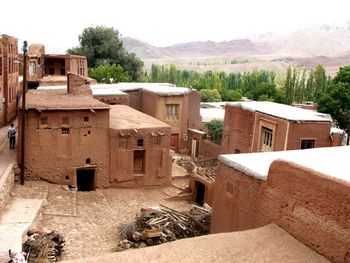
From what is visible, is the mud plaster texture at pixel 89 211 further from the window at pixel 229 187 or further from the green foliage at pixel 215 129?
the green foliage at pixel 215 129

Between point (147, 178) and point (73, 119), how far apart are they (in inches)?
213

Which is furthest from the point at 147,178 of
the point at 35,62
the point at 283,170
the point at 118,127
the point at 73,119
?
the point at 35,62

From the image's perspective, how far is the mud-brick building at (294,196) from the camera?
9.16 meters

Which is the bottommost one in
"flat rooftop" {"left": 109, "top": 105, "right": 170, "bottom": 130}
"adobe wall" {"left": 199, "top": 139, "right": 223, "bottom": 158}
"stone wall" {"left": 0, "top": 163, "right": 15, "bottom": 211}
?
"adobe wall" {"left": 199, "top": 139, "right": 223, "bottom": 158}

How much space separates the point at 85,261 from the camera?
8.60 m

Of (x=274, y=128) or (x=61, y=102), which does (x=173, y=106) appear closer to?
(x=274, y=128)

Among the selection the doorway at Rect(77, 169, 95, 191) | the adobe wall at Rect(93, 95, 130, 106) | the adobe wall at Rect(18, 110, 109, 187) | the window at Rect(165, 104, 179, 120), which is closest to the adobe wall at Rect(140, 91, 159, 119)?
the window at Rect(165, 104, 179, 120)

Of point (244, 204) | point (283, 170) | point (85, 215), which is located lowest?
point (85, 215)

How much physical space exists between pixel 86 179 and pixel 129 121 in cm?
420

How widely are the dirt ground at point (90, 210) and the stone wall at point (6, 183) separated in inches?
21.5

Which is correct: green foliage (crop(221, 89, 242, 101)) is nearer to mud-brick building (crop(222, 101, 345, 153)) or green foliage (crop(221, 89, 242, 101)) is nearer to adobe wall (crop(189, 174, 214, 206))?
mud-brick building (crop(222, 101, 345, 153))

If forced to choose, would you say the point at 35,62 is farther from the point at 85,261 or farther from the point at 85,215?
the point at 85,261

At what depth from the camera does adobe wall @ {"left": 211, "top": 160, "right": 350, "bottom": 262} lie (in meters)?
→ 9.07

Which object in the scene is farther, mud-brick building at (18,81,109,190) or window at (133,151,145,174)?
window at (133,151,145,174)
